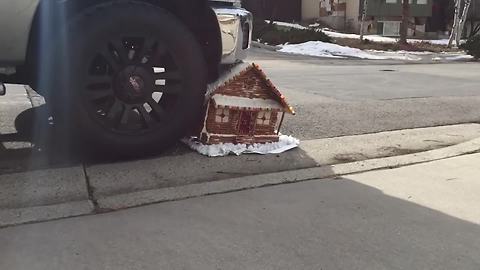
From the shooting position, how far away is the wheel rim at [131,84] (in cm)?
453

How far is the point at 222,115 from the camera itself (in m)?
5.02

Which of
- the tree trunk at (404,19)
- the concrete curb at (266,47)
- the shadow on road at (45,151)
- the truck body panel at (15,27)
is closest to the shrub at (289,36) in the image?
the concrete curb at (266,47)

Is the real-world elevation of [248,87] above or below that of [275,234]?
above

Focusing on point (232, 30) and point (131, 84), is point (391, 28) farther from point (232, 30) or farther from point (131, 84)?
point (131, 84)

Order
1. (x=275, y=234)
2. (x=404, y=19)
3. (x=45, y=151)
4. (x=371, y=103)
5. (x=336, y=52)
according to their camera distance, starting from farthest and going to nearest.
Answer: (x=404, y=19)
(x=336, y=52)
(x=371, y=103)
(x=45, y=151)
(x=275, y=234)

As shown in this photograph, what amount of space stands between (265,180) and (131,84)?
52.4 inches

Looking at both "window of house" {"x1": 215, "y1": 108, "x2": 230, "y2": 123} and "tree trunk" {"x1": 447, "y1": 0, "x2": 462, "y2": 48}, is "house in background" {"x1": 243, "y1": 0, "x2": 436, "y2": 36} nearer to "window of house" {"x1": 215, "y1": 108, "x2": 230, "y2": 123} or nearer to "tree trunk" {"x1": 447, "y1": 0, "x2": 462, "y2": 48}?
"tree trunk" {"x1": 447, "y1": 0, "x2": 462, "y2": 48}

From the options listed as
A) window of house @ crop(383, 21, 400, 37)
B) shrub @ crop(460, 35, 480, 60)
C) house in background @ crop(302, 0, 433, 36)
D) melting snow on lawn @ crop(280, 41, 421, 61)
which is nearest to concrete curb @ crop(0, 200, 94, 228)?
melting snow on lawn @ crop(280, 41, 421, 61)

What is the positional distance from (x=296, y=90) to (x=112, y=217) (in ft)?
21.4

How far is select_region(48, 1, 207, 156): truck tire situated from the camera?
14.5 ft

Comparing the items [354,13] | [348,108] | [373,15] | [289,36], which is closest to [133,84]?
[348,108]

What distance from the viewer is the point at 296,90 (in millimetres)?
9797

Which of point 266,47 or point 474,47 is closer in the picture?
point 474,47

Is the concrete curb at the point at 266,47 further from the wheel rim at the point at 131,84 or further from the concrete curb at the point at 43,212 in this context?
the concrete curb at the point at 43,212
